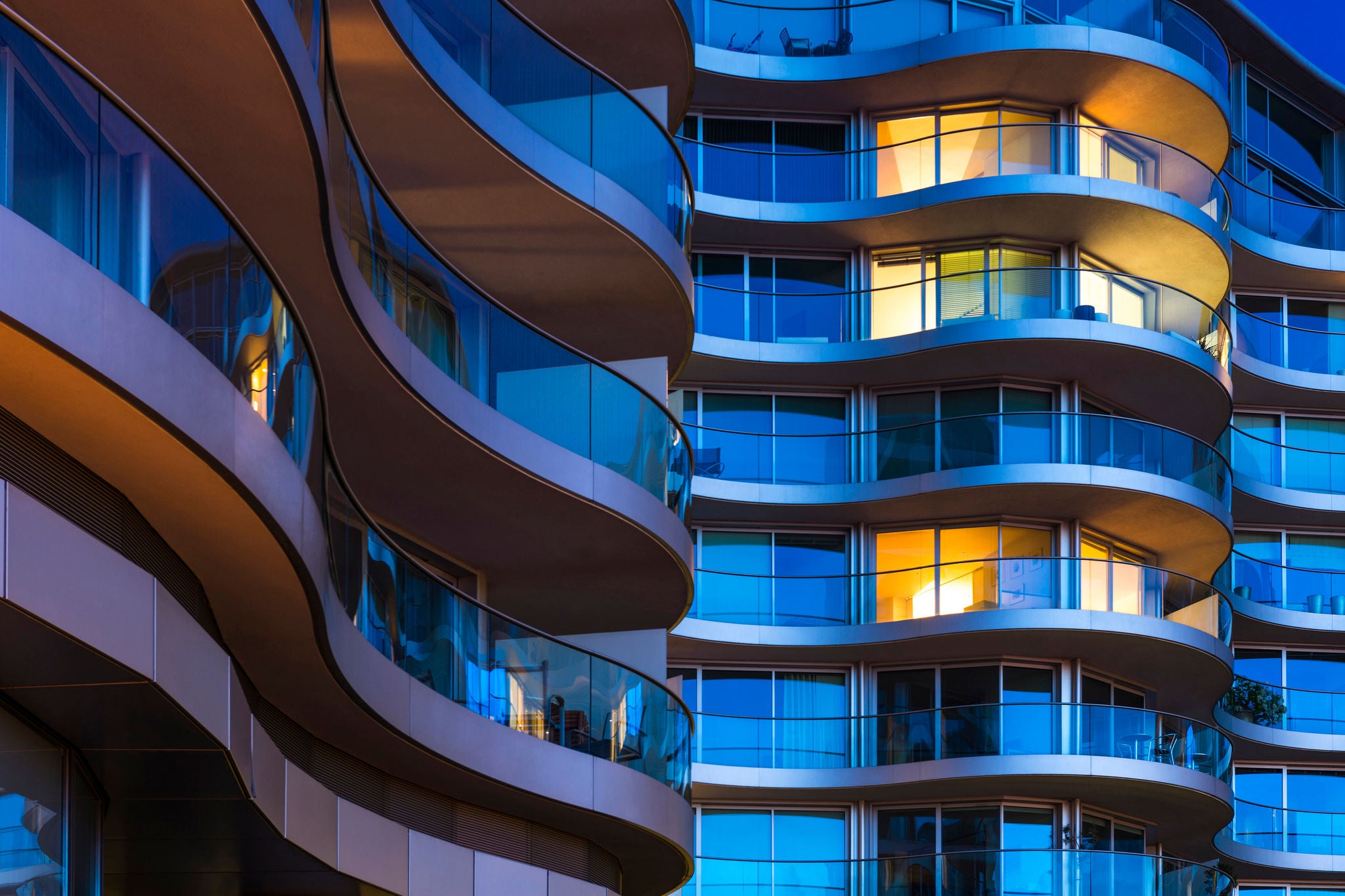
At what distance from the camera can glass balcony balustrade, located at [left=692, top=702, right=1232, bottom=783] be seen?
2969cm

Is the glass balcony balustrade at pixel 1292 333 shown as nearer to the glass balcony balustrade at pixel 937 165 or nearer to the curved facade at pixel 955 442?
the curved facade at pixel 955 442

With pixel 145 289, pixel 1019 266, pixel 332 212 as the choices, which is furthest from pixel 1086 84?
pixel 145 289

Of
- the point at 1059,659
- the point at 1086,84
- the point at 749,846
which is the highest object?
the point at 1086,84

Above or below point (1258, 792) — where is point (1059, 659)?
above

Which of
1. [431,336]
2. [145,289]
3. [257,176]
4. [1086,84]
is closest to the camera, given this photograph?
[145,289]

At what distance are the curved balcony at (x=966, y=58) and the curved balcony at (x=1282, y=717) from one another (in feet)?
35.9

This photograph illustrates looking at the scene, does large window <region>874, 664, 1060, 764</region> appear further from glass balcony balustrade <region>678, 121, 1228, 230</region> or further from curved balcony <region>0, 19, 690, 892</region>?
curved balcony <region>0, 19, 690, 892</region>

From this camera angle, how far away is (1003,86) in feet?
107

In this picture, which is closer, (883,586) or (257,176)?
(257,176)

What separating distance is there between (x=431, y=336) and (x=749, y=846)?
712 inches

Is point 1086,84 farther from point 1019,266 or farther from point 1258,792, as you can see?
point 1258,792

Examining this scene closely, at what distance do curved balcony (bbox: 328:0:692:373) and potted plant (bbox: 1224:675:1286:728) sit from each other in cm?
1881

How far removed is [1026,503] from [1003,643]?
8.22 ft

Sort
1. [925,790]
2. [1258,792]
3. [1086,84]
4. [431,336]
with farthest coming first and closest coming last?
1. [1258,792]
2. [1086,84]
3. [925,790]
4. [431,336]
